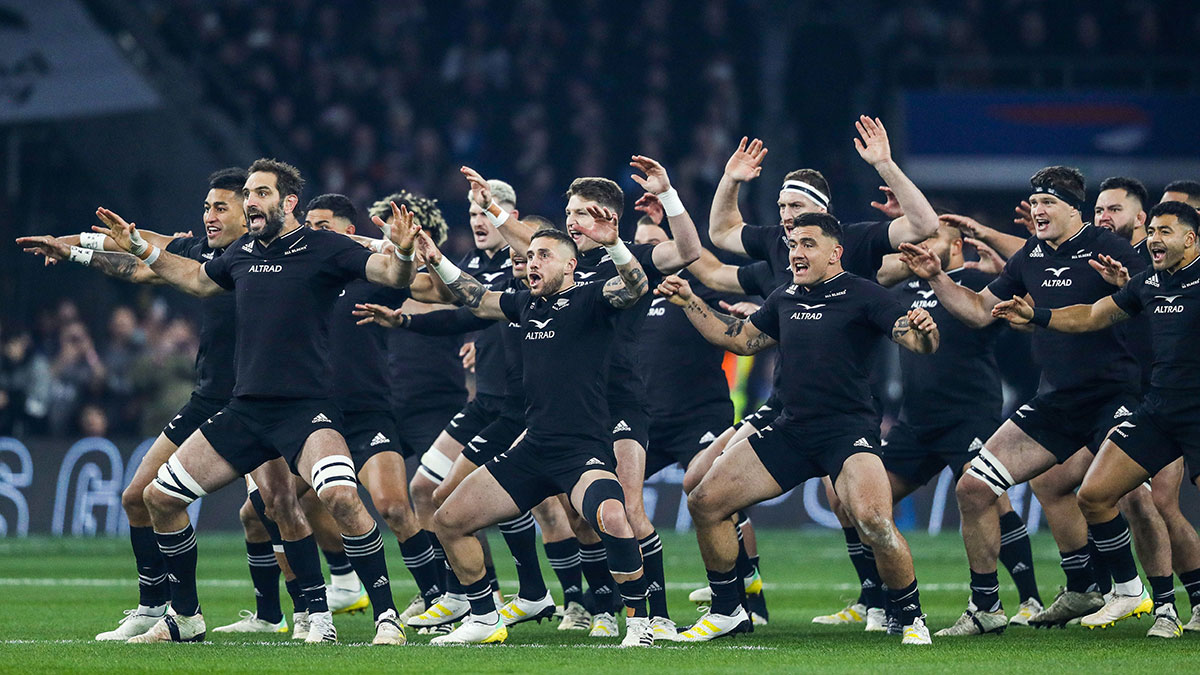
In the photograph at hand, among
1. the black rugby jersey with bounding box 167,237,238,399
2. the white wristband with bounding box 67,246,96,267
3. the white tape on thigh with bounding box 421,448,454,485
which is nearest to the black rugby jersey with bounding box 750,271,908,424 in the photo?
the white tape on thigh with bounding box 421,448,454,485

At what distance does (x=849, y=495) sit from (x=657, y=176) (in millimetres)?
2359

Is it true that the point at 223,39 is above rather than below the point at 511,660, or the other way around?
above

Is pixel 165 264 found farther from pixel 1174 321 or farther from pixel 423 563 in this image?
pixel 1174 321

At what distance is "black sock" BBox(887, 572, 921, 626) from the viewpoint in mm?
10086

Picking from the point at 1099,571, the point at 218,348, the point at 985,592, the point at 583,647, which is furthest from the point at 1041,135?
the point at 583,647

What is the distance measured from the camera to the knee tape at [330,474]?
32.3 ft

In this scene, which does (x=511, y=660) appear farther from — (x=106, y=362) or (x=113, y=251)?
(x=106, y=362)

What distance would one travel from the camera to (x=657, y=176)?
1066cm

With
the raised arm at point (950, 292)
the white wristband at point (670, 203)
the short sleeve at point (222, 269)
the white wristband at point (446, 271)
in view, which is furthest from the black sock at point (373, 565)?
the raised arm at point (950, 292)

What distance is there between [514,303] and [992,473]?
10.8ft

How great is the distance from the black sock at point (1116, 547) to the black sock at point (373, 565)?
4.61 meters

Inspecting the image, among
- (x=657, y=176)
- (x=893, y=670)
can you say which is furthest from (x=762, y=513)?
(x=893, y=670)

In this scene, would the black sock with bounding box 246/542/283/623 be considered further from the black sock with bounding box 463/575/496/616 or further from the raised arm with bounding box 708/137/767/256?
the raised arm with bounding box 708/137/767/256

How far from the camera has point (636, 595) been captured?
395 inches
